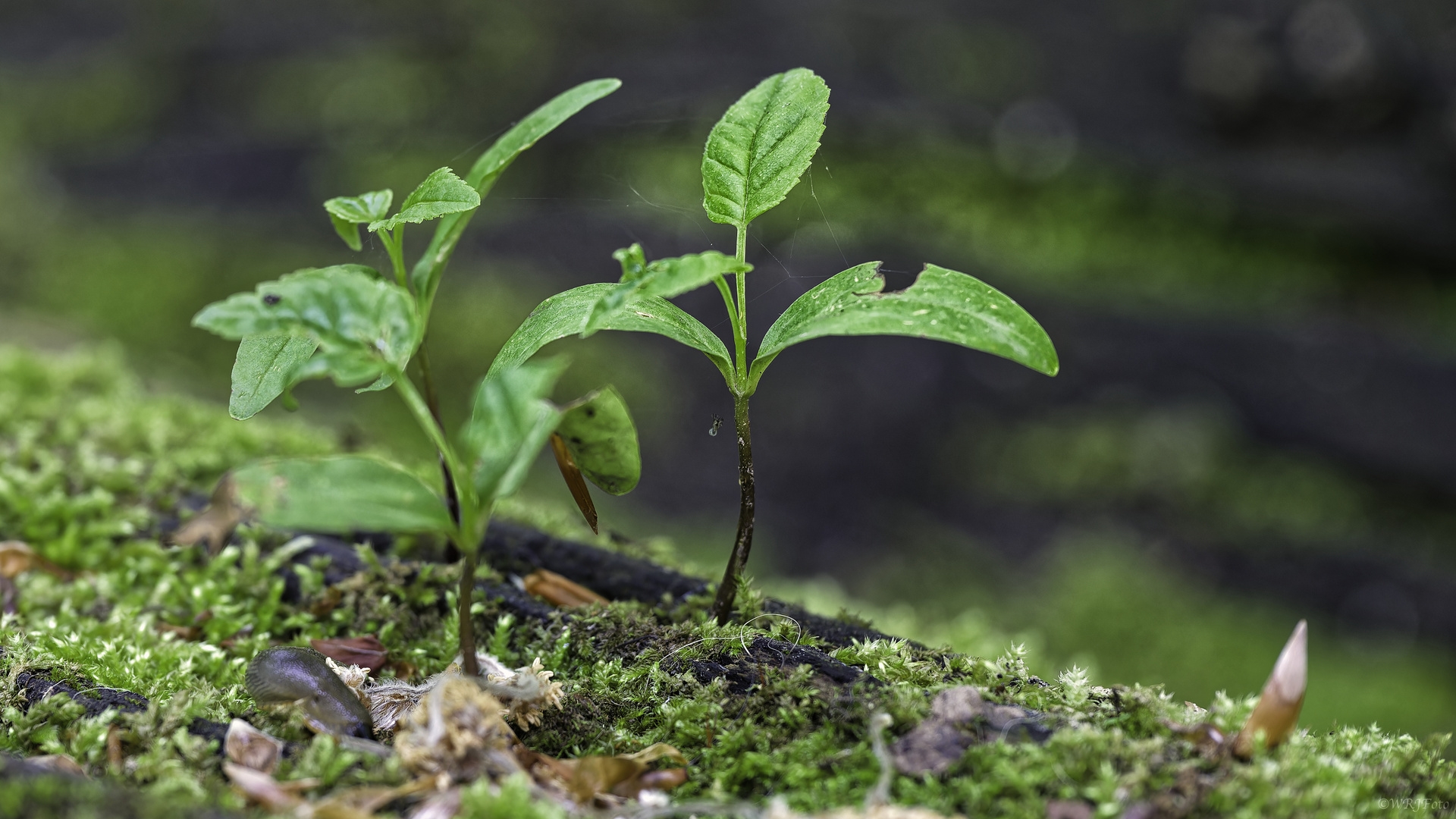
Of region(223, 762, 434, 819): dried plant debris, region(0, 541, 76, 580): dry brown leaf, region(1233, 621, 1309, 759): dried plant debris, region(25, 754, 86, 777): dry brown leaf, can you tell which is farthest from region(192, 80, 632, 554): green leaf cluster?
region(0, 541, 76, 580): dry brown leaf

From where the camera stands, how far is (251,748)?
4.11 feet

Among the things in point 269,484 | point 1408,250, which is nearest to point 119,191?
point 269,484

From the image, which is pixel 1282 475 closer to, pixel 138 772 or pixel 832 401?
pixel 832 401

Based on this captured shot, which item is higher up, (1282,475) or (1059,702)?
(1282,475)

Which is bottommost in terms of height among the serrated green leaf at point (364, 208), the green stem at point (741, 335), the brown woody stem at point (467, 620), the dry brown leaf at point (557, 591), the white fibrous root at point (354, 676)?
the white fibrous root at point (354, 676)

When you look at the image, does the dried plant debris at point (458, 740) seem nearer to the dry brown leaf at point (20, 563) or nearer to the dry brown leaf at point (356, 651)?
the dry brown leaf at point (356, 651)

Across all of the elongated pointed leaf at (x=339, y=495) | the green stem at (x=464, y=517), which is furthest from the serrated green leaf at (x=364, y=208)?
the elongated pointed leaf at (x=339, y=495)

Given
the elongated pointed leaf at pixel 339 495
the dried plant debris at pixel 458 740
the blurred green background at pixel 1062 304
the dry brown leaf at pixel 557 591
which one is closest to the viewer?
the elongated pointed leaf at pixel 339 495

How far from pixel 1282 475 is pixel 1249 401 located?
0.40 m

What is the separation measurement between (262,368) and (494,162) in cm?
54

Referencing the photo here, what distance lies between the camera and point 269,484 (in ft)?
3.53

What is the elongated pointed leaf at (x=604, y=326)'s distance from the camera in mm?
1392

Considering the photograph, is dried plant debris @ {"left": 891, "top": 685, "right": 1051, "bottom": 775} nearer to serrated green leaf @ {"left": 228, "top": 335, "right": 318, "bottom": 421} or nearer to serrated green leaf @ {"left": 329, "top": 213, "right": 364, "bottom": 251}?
serrated green leaf @ {"left": 228, "top": 335, "right": 318, "bottom": 421}

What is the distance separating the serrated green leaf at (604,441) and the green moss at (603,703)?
1.02ft
